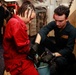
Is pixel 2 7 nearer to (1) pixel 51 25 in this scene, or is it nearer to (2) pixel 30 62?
(1) pixel 51 25

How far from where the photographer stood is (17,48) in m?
1.78

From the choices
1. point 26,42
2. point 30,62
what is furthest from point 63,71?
point 26,42

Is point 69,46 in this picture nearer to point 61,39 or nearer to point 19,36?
point 61,39

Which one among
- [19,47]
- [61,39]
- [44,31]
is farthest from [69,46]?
[19,47]

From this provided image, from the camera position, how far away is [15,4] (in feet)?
13.4

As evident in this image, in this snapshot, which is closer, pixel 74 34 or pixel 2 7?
pixel 74 34

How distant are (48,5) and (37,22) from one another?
51 centimetres

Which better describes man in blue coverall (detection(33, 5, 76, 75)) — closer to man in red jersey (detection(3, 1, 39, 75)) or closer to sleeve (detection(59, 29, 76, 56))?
sleeve (detection(59, 29, 76, 56))

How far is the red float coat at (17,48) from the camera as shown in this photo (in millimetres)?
1751

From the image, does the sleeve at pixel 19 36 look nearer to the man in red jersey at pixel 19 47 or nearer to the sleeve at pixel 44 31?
the man in red jersey at pixel 19 47

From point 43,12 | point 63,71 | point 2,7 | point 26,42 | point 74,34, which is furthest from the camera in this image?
point 43,12

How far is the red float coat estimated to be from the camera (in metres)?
1.75

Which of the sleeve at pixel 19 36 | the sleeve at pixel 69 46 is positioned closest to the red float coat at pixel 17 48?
the sleeve at pixel 19 36

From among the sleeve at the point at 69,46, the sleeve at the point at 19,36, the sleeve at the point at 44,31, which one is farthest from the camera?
the sleeve at the point at 44,31
